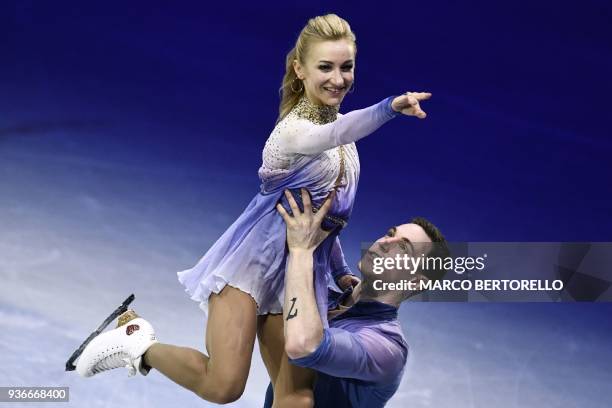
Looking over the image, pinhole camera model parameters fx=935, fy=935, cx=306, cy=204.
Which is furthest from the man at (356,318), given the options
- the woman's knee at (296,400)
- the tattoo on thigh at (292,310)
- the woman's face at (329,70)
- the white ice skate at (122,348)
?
the white ice skate at (122,348)

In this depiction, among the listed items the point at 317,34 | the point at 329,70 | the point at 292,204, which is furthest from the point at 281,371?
the point at 317,34

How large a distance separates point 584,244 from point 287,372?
6.64 ft

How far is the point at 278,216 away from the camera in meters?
3.39

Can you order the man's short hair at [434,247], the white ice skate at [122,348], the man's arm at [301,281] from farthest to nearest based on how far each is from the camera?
the man's short hair at [434,247] → the white ice skate at [122,348] → the man's arm at [301,281]

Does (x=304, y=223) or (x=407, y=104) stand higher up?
(x=407, y=104)

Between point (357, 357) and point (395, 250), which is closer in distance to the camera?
point (357, 357)

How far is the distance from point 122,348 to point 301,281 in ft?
2.66

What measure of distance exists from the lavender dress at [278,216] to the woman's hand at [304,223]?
0.04 metres

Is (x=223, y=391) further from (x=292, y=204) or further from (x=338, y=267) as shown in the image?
(x=338, y=267)

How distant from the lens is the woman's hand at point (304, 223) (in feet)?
10.7

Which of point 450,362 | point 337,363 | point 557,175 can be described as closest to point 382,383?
point 337,363

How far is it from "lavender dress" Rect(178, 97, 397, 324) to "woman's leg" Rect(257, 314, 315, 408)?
0.25 feet

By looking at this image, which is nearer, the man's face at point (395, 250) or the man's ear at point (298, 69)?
the man's ear at point (298, 69)

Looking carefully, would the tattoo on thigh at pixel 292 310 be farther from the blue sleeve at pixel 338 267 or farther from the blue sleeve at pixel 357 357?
the blue sleeve at pixel 338 267
